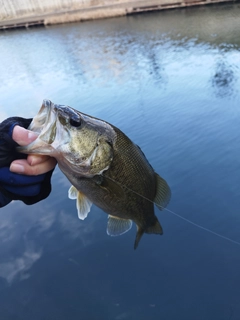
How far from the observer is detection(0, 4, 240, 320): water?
480 cm

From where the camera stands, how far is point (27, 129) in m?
2.05

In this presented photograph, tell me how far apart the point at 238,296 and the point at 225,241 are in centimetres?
105

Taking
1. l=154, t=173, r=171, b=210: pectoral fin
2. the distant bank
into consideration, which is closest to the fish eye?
l=154, t=173, r=171, b=210: pectoral fin

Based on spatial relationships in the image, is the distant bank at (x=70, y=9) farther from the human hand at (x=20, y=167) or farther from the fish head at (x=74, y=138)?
the human hand at (x=20, y=167)

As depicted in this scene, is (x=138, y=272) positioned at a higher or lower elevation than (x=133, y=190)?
lower

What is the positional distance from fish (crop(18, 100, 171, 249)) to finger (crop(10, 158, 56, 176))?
8cm

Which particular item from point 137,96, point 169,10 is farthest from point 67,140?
point 169,10

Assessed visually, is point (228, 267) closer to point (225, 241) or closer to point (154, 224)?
point (225, 241)

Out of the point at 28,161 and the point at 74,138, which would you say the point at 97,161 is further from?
the point at 28,161

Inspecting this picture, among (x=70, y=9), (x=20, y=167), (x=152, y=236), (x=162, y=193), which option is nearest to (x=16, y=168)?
(x=20, y=167)

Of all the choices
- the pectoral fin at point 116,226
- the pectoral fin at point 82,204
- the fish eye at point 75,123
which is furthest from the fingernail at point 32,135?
the pectoral fin at point 116,226

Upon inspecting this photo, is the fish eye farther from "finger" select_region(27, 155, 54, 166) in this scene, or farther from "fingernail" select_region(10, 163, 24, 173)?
"fingernail" select_region(10, 163, 24, 173)

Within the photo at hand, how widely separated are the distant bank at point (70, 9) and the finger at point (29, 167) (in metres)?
37.0

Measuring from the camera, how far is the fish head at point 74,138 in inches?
80.0
